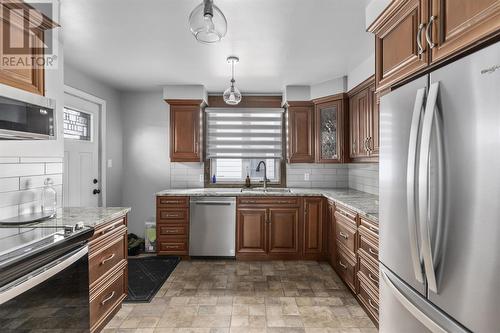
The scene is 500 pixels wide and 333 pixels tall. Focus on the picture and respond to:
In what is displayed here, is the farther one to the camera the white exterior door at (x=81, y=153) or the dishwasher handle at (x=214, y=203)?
the dishwasher handle at (x=214, y=203)

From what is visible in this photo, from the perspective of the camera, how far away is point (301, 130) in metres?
3.99

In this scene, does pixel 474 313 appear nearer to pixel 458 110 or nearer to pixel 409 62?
pixel 458 110

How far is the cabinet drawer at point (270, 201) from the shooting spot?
359 centimetres

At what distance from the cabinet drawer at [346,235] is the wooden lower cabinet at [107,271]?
6.89 feet

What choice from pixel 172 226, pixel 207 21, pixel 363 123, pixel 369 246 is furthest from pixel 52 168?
pixel 363 123

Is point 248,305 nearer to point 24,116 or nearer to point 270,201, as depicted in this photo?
point 270,201

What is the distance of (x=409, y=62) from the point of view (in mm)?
1325

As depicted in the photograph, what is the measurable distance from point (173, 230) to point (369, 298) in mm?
2456

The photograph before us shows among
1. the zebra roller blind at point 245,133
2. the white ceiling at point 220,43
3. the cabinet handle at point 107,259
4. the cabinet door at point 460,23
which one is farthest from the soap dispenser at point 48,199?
the cabinet door at point 460,23

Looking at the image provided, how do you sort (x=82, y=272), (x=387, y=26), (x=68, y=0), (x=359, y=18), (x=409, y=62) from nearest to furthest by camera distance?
(x=409, y=62) → (x=387, y=26) → (x=82, y=272) → (x=68, y=0) → (x=359, y=18)

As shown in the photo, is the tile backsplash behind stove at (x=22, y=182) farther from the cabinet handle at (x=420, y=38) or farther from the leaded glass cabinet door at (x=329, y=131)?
the leaded glass cabinet door at (x=329, y=131)

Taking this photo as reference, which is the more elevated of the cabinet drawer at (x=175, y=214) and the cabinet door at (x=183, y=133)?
the cabinet door at (x=183, y=133)

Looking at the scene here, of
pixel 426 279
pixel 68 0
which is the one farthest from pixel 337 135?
pixel 68 0

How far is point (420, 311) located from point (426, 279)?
135mm
